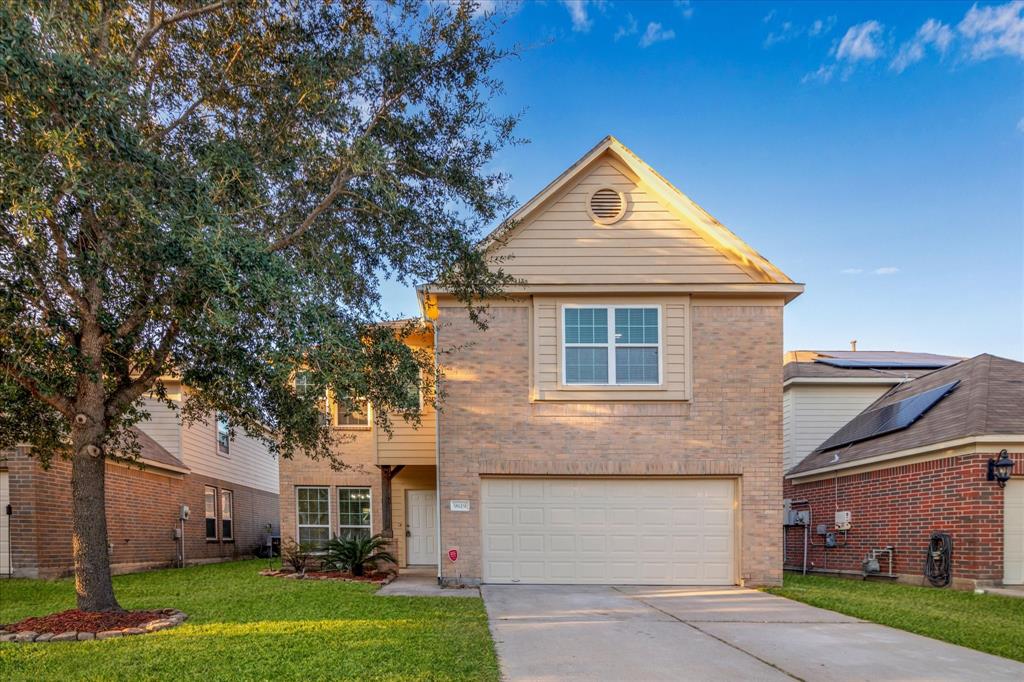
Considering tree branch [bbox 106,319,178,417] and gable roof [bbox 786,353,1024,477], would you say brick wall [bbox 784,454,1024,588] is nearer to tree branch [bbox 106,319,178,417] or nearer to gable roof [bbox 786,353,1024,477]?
gable roof [bbox 786,353,1024,477]

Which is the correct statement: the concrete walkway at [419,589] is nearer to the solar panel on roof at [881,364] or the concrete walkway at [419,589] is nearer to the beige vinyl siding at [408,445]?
the beige vinyl siding at [408,445]

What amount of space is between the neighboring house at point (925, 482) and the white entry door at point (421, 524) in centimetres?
861

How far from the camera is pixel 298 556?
13.2 metres

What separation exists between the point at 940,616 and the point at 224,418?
10.2m

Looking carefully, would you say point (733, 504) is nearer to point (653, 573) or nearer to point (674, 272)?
point (653, 573)

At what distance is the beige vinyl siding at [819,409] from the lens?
17156mm

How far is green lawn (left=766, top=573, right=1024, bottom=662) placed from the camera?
6.99m

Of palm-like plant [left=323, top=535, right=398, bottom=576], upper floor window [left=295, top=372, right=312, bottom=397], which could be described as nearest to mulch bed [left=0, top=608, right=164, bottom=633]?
upper floor window [left=295, top=372, right=312, bottom=397]

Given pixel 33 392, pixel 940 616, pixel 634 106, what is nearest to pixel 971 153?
pixel 634 106

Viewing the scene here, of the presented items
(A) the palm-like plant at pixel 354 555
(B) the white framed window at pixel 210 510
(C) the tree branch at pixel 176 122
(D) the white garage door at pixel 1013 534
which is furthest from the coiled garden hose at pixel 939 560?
(B) the white framed window at pixel 210 510

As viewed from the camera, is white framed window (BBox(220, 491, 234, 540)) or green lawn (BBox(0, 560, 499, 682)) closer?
green lawn (BBox(0, 560, 499, 682))

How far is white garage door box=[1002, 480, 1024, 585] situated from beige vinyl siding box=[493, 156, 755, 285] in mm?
5185

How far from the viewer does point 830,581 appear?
41.7 feet

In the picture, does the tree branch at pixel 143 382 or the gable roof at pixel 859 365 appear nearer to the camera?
the tree branch at pixel 143 382
